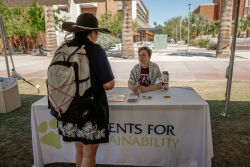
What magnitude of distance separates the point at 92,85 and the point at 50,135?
129 cm

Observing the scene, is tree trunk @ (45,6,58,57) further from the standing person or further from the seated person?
the standing person

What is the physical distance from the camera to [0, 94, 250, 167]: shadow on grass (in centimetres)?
285

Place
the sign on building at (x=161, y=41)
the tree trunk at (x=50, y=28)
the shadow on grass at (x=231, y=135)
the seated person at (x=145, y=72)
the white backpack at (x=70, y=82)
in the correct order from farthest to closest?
the sign on building at (x=161, y=41) < the tree trunk at (x=50, y=28) < the seated person at (x=145, y=72) < the shadow on grass at (x=231, y=135) < the white backpack at (x=70, y=82)

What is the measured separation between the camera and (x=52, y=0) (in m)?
4.21

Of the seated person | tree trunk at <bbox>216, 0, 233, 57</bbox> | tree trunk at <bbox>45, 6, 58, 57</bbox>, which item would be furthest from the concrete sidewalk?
the seated person

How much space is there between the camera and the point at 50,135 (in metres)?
2.57

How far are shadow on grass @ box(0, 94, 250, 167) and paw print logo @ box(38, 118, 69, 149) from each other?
0.35 metres

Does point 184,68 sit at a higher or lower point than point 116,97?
lower

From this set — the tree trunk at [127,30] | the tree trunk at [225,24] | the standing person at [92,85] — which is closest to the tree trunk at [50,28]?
the tree trunk at [127,30]

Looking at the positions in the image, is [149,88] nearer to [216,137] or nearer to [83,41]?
[83,41]

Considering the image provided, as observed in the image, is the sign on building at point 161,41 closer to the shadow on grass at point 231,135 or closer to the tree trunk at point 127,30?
the tree trunk at point 127,30

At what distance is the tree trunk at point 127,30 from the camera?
532 inches

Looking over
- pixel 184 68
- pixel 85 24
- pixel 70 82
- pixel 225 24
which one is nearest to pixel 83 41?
pixel 85 24

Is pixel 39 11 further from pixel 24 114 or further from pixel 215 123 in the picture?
pixel 215 123
